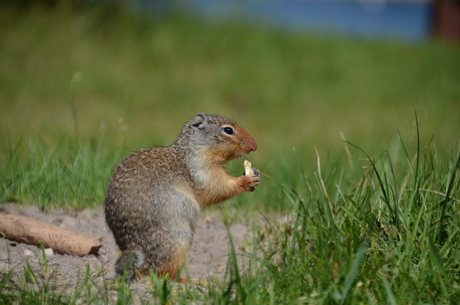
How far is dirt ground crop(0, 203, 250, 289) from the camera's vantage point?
344cm

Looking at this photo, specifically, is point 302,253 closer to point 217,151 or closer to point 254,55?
point 217,151

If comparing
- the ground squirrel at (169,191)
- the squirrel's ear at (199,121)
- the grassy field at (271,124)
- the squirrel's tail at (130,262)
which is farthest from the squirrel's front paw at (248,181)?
the squirrel's tail at (130,262)

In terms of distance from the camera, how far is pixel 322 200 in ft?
10.6

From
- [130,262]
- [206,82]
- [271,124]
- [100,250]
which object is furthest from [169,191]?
[206,82]

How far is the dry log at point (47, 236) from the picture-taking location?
357 centimetres

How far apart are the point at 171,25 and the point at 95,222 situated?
26.4 feet

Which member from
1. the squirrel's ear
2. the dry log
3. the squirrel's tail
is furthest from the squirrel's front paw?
the dry log

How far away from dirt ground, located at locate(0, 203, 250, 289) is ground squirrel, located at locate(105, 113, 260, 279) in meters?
0.23

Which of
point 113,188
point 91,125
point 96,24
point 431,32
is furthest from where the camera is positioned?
point 431,32

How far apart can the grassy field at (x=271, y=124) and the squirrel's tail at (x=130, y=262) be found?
13.7 inches

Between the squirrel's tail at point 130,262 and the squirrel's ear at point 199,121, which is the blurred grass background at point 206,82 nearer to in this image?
the squirrel's ear at point 199,121

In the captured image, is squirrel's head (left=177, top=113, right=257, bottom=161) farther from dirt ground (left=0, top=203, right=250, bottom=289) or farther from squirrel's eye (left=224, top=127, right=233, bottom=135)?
dirt ground (left=0, top=203, right=250, bottom=289)

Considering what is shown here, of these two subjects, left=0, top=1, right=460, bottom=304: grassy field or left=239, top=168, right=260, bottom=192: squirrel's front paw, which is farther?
left=239, top=168, right=260, bottom=192: squirrel's front paw

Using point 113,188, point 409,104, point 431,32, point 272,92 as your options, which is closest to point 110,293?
point 113,188
